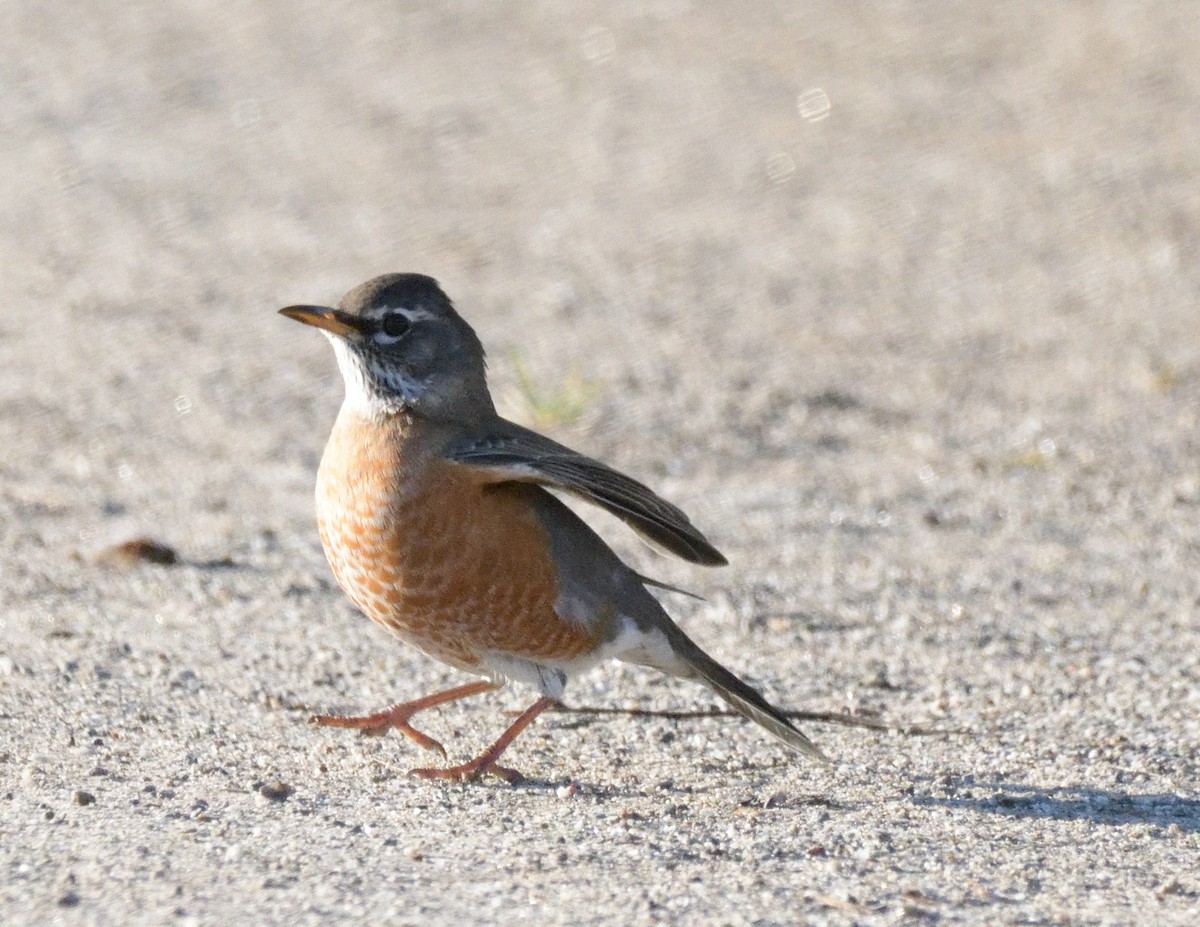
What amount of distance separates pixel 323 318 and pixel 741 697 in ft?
6.59

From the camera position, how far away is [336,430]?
6.46 metres

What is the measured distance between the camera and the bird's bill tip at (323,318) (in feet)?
20.7

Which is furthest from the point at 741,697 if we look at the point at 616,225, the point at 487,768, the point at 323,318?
the point at 616,225

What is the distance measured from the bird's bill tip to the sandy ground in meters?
1.42

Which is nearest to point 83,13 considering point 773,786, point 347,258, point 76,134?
point 76,134

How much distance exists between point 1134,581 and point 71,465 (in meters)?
5.43

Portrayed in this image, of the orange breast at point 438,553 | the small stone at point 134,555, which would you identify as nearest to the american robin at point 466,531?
the orange breast at point 438,553

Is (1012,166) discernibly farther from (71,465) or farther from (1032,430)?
(71,465)

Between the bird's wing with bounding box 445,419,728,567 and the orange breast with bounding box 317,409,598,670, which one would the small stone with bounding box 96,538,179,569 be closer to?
the orange breast with bounding box 317,409,598,670

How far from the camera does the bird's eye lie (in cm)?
652

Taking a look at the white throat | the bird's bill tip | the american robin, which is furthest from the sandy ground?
the bird's bill tip

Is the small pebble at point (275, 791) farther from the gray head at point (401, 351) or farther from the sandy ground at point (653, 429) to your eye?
the gray head at point (401, 351)

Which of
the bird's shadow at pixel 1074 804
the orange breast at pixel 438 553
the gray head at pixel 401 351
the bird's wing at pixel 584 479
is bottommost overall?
the bird's shadow at pixel 1074 804

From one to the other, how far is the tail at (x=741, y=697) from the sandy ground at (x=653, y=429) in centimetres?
15
